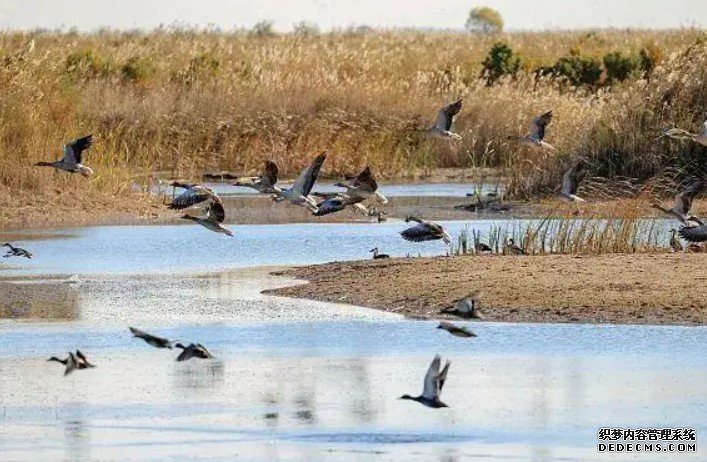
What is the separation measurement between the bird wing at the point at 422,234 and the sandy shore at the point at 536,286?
48 cm

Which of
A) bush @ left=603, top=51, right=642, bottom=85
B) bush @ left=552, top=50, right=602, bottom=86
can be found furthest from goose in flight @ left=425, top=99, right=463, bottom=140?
bush @ left=603, top=51, right=642, bottom=85

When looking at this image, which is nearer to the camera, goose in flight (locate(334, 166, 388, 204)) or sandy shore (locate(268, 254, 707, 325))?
sandy shore (locate(268, 254, 707, 325))

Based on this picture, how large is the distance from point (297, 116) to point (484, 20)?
3970 inches

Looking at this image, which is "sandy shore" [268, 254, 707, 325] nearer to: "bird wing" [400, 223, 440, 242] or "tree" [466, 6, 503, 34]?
"bird wing" [400, 223, 440, 242]

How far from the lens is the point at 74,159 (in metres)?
18.2

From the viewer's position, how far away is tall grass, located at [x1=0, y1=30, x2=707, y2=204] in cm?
2789

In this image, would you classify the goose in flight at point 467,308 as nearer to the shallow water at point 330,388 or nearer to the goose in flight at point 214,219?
the shallow water at point 330,388

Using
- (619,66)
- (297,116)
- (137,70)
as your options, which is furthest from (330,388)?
(619,66)

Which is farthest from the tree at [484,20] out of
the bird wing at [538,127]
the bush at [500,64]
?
the bird wing at [538,127]

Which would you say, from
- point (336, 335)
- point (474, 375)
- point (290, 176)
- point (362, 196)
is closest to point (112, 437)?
point (474, 375)

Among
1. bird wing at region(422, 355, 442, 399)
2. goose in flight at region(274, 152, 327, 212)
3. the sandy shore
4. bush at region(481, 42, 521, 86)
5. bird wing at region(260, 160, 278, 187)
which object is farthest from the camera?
bush at region(481, 42, 521, 86)

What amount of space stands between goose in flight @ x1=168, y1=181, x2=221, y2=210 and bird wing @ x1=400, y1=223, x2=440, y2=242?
1888mm

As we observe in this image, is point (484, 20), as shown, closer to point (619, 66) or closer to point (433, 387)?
point (619, 66)

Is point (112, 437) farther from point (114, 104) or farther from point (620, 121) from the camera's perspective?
point (114, 104)
